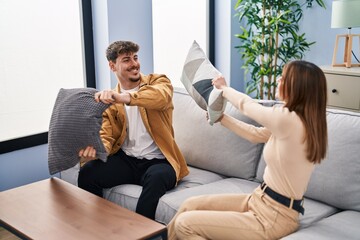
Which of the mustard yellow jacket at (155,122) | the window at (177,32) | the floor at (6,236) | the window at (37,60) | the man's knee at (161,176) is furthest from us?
the window at (177,32)

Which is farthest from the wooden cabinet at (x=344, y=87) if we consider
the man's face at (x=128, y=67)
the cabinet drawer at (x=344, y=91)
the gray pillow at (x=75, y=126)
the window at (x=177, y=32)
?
the gray pillow at (x=75, y=126)

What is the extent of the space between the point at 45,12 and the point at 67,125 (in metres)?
1.26

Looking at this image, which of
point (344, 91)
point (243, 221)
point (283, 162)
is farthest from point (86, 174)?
point (344, 91)

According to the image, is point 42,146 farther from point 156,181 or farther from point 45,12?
point 156,181

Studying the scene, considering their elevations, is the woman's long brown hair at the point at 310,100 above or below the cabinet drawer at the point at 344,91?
above

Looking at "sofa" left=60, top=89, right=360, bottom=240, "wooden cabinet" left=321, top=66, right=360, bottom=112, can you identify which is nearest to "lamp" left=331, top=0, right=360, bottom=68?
"wooden cabinet" left=321, top=66, right=360, bottom=112

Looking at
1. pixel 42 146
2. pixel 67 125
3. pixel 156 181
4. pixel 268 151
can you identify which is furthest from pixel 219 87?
pixel 42 146

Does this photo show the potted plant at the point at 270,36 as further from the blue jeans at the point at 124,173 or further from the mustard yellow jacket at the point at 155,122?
the blue jeans at the point at 124,173

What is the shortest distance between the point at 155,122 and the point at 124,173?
32 cm

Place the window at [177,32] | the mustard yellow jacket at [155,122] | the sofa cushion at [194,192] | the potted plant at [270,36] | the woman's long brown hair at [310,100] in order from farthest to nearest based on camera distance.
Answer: the window at [177,32] → the potted plant at [270,36] → the mustard yellow jacket at [155,122] → the sofa cushion at [194,192] → the woman's long brown hair at [310,100]

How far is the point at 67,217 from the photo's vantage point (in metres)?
2.00

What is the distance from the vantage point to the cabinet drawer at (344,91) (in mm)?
3619

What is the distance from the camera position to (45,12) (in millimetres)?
3330

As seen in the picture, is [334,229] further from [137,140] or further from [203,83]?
[137,140]
